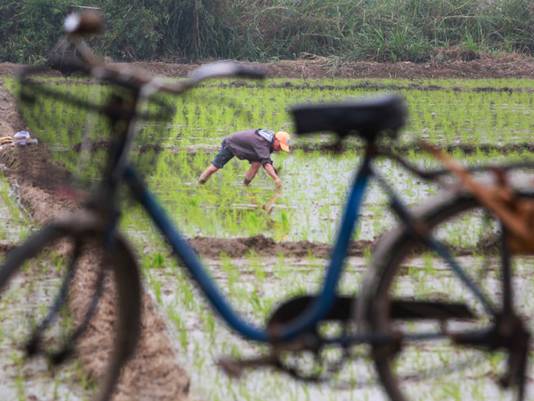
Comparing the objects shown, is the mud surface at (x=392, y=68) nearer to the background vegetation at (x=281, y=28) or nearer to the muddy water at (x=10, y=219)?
the background vegetation at (x=281, y=28)

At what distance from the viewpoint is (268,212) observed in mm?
7020

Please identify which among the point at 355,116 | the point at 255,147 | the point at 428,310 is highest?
the point at 255,147

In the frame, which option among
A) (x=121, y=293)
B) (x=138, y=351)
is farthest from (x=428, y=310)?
(x=138, y=351)

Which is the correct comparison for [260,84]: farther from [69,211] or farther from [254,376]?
[254,376]

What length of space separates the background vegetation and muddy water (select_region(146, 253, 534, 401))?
1687cm

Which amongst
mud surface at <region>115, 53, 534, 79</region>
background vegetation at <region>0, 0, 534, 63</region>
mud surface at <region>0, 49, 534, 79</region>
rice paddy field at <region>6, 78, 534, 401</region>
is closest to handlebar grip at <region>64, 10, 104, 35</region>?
rice paddy field at <region>6, 78, 534, 401</region>

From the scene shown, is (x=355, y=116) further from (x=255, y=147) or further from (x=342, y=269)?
(x=255, y=147)

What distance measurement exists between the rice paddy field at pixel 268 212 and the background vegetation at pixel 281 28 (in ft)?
25.6

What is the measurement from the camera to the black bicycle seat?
2.78 meters

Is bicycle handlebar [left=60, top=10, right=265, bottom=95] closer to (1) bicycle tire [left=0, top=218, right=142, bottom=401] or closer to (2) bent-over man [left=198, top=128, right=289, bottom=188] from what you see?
(1) bicycle tire [left=0, top=218, right=142, bottom=401]

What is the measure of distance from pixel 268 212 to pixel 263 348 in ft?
10.2

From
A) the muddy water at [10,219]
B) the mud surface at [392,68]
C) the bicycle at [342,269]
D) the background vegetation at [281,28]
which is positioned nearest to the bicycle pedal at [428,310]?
the bicycle at [342,269]

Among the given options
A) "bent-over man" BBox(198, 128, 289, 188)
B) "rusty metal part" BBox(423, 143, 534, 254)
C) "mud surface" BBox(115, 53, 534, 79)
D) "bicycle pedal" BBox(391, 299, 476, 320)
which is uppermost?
"mud surface" BBox(115, 53, 534, 79)

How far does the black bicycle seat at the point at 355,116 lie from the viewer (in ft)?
9.12
